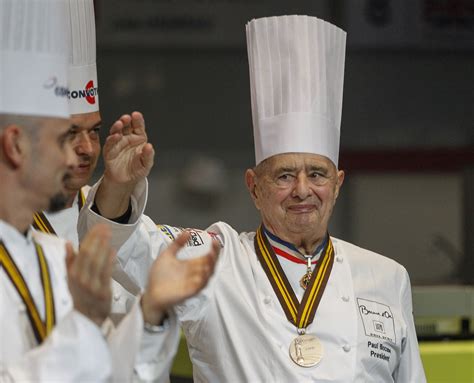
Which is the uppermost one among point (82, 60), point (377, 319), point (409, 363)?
point (82, 60)

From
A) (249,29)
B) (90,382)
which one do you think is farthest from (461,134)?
(90,382)

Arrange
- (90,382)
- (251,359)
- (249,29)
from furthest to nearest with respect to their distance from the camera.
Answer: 1. (249,29)
2. (251,359)
3. (90,382)

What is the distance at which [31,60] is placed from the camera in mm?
1733

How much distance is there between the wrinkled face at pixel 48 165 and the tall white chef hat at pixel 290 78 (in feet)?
2.89

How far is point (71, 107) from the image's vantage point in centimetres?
255

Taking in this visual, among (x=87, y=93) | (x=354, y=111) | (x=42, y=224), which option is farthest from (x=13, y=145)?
(x=354, y=111)

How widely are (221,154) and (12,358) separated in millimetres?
3074

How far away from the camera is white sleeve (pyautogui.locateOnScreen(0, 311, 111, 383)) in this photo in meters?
1.57

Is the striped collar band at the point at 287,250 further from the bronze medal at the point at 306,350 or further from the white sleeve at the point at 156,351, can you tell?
the white sleeve at the point at 156,351

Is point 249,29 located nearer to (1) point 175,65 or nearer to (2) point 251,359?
(2) point 251,359

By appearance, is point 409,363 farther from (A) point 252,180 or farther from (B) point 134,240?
(B) point 134,240

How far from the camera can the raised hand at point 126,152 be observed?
2191 millimetres

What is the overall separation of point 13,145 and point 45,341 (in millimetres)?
318

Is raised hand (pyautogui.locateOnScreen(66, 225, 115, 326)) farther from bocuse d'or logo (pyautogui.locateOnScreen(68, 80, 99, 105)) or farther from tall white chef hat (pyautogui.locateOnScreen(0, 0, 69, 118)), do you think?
bocuse d'or logo (pyautogui.locateOnScreen(68, 80, 99, 105))
